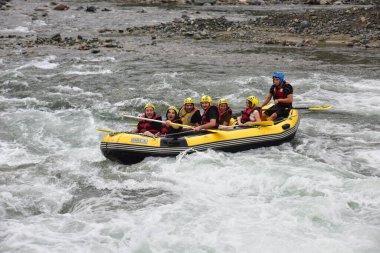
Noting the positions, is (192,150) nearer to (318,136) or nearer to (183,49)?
(318,136)

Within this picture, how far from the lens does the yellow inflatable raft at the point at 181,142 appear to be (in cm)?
911

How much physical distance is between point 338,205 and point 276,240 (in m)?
1.39

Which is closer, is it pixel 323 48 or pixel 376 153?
pixel 376 153

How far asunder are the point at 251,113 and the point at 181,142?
6.01 ft

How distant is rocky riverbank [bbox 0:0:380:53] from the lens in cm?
2108

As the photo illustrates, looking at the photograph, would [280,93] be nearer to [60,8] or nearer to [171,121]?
[171,121]

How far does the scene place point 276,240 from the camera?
6.63m

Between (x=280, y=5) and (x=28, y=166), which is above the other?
(x=280, y=5)

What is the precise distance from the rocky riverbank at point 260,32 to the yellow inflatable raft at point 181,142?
1161 centimetres

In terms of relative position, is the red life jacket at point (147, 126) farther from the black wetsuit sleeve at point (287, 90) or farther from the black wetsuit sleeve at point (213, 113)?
the black wetsuit sleeve at point (287, 90)

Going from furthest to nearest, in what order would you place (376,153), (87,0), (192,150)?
(87,0), (376,153), (192,150)

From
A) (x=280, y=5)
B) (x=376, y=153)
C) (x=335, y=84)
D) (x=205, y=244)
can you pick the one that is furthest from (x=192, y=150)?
(x=280, y=5)

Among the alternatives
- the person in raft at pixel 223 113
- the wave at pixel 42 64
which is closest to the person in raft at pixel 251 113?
the person in raft at pixel 223 113

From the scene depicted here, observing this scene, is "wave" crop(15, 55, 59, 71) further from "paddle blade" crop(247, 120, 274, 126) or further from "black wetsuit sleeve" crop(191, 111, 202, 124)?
"paddle blade" crop(247, 120, 274, 126)
